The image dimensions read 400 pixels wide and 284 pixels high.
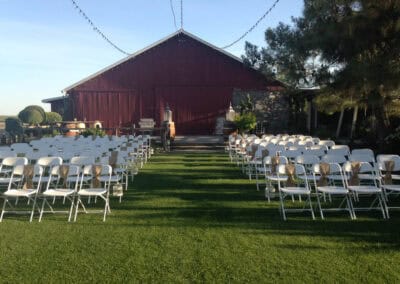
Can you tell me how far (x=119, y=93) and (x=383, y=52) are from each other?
1680cm

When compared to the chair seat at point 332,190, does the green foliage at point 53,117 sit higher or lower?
higher

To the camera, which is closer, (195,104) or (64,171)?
(64,171)

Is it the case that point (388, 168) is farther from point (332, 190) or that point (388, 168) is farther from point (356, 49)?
point (356, 49)

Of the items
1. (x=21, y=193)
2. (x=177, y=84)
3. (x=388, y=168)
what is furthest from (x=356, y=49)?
(x=177, y=84)

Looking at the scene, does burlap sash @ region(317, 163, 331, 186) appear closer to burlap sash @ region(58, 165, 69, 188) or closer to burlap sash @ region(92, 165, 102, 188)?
burlap sash @ region(92, 165, 102, 188)

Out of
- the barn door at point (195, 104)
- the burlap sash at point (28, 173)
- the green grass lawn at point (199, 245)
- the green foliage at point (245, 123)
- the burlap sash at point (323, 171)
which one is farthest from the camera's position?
the barn door at point (195, 104)

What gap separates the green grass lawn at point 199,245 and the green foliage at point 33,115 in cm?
2382

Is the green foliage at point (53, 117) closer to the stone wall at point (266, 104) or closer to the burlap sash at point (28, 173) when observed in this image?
the stone wall at point (266, 104)

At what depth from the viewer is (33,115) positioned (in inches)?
1160

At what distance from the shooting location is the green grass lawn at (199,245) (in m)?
4.43

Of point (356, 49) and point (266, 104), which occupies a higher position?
point (356, 49)

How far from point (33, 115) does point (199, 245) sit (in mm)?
27132

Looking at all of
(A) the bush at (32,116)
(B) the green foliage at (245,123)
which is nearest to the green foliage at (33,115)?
(A) the bush at (32,116)

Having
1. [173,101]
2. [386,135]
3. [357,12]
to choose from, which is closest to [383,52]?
[357,12]
